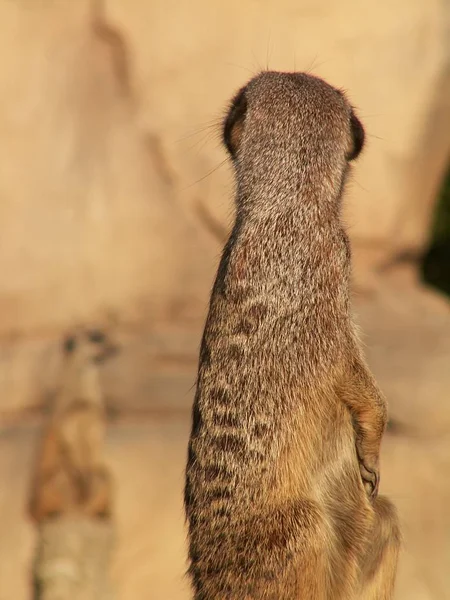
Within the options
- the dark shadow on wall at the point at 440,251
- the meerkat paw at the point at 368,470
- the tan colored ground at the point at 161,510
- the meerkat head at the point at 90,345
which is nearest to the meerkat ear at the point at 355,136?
the meerkat paw at the point at 368,470

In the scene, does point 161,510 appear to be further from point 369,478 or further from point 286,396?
point 286,396

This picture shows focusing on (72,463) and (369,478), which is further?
(72,463)

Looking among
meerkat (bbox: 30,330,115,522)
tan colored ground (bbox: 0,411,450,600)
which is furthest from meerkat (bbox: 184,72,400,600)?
meerkat (bbox: 30,330,115,522)

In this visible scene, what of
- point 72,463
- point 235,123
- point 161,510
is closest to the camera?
point 235,123

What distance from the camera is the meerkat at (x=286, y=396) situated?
3393 mm

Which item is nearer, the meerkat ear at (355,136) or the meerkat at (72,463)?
the meerkat ear at (355,136)

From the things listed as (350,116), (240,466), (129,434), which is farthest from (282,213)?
(129,434)

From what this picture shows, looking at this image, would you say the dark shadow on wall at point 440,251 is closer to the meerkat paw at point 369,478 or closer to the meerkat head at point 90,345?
the meerkat head at point 90,345

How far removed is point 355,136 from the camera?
364 centimetres

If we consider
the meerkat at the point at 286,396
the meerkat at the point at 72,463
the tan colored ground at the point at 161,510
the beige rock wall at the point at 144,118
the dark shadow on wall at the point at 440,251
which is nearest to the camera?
the meerkat at the point at 286,396

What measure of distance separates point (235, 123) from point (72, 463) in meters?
3.54

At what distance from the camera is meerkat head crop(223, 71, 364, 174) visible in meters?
3.54

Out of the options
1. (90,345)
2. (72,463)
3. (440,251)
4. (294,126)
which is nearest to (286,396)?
(294,126)

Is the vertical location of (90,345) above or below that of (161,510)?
above
